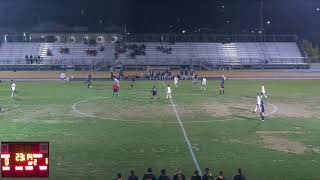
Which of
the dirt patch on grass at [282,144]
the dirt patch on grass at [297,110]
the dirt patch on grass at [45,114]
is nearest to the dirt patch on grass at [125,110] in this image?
the dirt patch on grass at [45,114]

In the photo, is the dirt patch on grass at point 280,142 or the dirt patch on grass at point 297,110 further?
the dirt patch on grass at point 297,110

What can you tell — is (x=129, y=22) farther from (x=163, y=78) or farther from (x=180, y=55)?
(x=163, y=78)

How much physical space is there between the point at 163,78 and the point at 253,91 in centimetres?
1917

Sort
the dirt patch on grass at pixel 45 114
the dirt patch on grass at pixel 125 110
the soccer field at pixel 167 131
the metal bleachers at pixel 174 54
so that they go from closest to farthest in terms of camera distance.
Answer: the soccer field at pixel 167 131, the dirt patch on grass at pixel 45 114, the dirt patch on grass at pixel 125 110, the metal bleachers at pixel 174 54

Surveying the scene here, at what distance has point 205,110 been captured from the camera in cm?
3869

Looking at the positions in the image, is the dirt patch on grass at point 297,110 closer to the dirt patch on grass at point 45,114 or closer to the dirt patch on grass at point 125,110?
the dirt patch on grass at point 125,110

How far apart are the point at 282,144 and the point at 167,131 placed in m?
7.08

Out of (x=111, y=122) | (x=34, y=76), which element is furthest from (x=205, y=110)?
(x=34, y=76)
